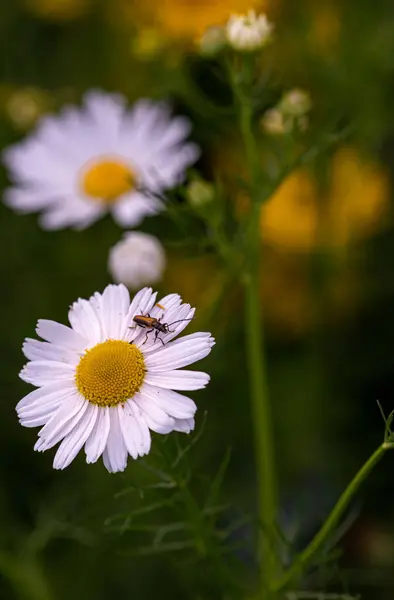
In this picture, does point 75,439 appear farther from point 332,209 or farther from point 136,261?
point 332,209

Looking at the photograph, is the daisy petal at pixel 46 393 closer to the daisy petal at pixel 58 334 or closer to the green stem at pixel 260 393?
the daisy petal at pixel 58 334

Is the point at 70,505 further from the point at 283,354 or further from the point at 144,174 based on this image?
the point at 144,174

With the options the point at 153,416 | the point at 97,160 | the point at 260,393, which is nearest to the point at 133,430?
the point at 153,416

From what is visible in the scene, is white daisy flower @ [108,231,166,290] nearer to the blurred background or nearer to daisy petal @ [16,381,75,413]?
the blurred background

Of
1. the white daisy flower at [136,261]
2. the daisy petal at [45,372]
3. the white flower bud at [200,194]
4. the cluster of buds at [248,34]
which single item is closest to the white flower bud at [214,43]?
the cluster of buds at [248,34]

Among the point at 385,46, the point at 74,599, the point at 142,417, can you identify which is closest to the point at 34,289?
the point at 74,599

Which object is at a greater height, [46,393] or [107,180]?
[107,180]

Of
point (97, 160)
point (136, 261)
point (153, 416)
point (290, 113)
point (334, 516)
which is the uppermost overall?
point (97, 160)
